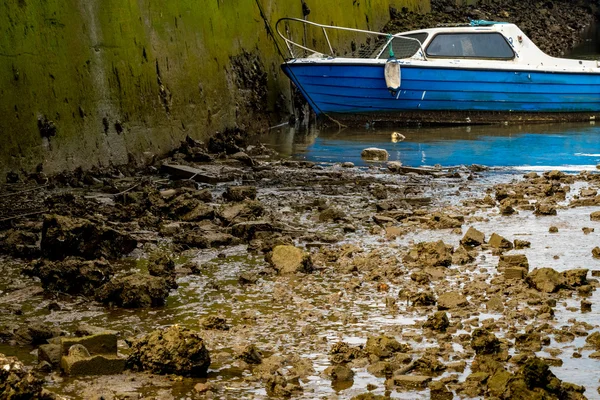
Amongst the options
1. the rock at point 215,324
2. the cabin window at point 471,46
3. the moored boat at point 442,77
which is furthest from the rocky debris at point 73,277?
the cabin window at point 471,46

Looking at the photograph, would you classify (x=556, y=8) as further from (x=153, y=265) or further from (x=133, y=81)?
(x=153, y=265)

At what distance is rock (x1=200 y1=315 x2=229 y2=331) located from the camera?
5.92 m

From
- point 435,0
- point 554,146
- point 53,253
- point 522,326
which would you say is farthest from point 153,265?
point 435,0

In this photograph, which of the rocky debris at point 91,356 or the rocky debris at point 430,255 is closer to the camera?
the rocky debris at point 91,356

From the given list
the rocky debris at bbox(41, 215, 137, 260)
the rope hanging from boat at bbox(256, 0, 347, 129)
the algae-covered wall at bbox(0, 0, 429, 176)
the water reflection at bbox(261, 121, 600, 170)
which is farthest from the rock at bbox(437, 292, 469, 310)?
the rope hanging from boat at bbox(256, 0, 347, 129)

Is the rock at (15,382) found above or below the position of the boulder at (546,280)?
above

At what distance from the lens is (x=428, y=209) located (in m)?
9.85

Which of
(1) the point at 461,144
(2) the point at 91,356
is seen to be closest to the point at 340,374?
(2) the point at 91,356

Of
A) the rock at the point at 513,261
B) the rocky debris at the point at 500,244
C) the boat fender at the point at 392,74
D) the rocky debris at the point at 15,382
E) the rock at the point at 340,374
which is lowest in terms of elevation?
the rocky debris at the point at 500,244

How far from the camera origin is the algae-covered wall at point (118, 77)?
34.5ft

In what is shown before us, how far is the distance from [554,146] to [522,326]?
34.5 ft

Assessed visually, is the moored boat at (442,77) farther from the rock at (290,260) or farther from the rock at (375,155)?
the rock at (290,260)

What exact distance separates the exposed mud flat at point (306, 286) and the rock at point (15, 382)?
17mm

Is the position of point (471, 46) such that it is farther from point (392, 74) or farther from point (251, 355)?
point (251, 355)
